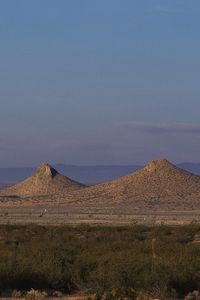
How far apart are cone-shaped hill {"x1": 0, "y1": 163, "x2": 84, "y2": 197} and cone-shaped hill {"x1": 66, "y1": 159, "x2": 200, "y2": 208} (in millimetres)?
10602

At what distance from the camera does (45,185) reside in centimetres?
12544

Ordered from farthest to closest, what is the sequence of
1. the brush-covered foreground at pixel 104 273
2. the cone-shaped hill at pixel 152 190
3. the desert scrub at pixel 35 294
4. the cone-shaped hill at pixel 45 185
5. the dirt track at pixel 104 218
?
the cone-shaped hill at pixel 45 185
the cone-shaped hill at pixel 152 190
the dirt track at pixel 104 218
the brush-covered foreground at pixel 104 273
the desert scrub at pixel 35 294

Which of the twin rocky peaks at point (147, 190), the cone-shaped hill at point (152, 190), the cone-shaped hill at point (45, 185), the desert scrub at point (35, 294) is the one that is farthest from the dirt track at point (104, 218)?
the desert scrub at point (35, 294)

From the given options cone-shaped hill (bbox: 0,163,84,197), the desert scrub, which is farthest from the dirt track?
the desert scrub

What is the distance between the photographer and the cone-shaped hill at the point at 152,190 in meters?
103

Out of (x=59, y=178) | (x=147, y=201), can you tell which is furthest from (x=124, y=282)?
(x=59, y=178)

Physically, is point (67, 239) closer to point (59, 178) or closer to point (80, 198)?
point (80, 198)

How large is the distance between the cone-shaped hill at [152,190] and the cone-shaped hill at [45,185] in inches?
417

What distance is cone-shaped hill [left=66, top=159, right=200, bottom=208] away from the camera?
338ft

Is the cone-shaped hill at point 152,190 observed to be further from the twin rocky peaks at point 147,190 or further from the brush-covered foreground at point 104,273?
the brush-covered foreground at point 104,273

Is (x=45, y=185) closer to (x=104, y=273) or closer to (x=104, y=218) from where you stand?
(x=104, y=218)

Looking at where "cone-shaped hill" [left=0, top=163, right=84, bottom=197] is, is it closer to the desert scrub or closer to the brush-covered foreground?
the brush-covered foreground

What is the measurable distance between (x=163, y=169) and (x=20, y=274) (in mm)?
92765

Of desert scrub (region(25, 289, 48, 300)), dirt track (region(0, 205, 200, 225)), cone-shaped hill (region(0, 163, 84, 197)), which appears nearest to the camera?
desert scrub (region(25, 289, 48, 300))
